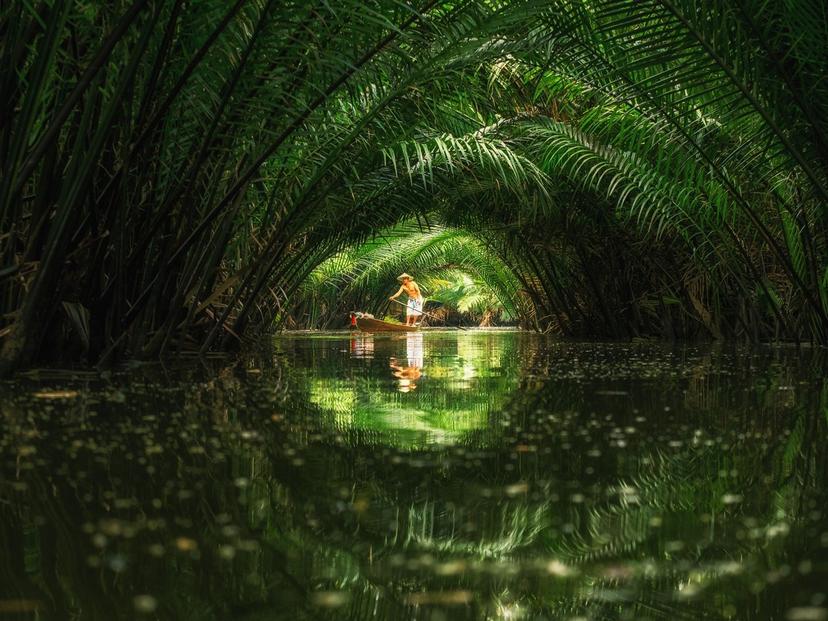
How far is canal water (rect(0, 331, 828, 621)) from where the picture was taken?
86 centimetres

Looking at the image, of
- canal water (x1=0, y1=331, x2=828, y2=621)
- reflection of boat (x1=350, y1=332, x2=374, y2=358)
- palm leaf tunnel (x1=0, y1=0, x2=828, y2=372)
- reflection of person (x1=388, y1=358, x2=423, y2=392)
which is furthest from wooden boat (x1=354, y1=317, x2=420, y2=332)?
canal water (x1=0, y1=331, x2=828, y2=621)

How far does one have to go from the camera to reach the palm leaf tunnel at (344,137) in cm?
311

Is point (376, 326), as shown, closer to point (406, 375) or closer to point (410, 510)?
point (406, 375)

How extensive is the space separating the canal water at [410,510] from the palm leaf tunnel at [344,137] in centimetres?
102

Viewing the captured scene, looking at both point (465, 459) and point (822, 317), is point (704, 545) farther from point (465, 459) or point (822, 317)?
point (822, 317)

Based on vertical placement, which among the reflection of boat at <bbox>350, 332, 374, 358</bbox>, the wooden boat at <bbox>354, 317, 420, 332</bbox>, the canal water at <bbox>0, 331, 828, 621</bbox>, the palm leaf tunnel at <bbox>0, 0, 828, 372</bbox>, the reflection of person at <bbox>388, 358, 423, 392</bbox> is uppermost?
the palm leaf tunnel at <bbox>0, 0, 828, 372</bbox>

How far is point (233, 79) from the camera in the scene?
11.7ft

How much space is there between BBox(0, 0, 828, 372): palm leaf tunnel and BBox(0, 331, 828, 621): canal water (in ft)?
3.35

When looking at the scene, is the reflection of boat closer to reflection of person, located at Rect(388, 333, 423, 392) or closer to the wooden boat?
reflection of person, located at Rect(388, 333, 423, 392)

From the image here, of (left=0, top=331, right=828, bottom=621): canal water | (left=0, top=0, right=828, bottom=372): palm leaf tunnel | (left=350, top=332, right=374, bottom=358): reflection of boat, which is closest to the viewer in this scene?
(left=0, top=331, right=828, bottom=621): canal water

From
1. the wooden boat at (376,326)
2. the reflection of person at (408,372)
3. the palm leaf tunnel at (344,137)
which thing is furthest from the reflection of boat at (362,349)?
the wooden boat at (376,326)

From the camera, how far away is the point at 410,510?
4.11ft

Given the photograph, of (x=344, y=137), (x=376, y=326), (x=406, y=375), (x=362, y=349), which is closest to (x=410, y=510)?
(x=406, y=375)

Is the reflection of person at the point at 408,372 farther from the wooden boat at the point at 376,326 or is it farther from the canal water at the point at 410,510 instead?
the wooden boat at the point at 376,326
